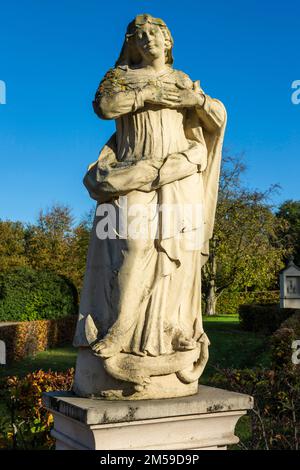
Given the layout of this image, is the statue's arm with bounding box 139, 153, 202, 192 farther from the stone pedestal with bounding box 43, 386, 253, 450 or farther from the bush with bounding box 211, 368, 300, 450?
the bush with bounding box 211, 368, 300, 450

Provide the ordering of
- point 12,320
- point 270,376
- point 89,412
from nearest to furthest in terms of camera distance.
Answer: point 89,412, point 270,376, point 12,320

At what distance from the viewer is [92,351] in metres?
3.75

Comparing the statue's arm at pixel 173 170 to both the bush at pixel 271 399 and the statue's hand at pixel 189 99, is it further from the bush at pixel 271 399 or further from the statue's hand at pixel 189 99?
the bush at pixel 271 399

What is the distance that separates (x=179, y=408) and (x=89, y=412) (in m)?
0.61

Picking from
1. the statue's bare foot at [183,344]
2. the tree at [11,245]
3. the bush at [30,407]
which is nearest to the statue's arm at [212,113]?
the statue's bare foot at [183,344]

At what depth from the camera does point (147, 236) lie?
3.84 meters

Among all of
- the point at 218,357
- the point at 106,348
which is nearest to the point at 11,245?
the point at 218,357

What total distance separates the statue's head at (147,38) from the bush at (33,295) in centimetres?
1775

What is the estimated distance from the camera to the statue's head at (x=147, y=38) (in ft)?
13.7

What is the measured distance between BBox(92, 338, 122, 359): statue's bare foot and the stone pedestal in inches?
12.0

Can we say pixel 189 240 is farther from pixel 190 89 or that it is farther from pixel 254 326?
pixel 254 326

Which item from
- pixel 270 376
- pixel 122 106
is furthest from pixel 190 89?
pixel 270 376

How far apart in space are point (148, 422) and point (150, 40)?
2.73 metres

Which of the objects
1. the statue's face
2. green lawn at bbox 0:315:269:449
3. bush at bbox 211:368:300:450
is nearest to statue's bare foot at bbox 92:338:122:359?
the statue's face
